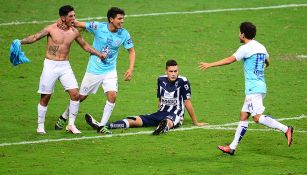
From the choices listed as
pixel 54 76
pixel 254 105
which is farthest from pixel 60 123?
pixel 254 105

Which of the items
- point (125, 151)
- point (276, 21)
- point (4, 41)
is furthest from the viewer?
point (276, 21)

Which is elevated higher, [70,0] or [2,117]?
[70,0]

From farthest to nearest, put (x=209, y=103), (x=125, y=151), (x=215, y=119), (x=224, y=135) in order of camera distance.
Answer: (x=209, y=103), (x=215, y=119), (x=224, y=135), (x=125, y=151)

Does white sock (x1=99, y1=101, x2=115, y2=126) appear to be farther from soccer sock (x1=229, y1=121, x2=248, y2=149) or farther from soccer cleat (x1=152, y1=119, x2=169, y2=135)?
soccer sock (x1=229, y1=121, x2=248, y2=149)

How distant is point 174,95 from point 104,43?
167cm

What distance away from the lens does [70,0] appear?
3020 cm

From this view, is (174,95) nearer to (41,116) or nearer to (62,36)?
(62,36)

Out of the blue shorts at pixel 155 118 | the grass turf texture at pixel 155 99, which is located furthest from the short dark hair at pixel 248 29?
the blue shorts at pixel 155 118

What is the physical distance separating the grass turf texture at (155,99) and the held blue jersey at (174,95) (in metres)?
0.49

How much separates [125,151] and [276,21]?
40.2 ft

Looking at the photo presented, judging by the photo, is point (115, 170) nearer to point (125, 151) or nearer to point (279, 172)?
point (125, 151)

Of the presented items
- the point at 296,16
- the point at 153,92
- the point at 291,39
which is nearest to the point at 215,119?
the point at 153,92

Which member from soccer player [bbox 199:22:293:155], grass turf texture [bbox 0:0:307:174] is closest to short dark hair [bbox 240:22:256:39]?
soccer player [bbox 199:22:293:155]

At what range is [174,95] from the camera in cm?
1928
